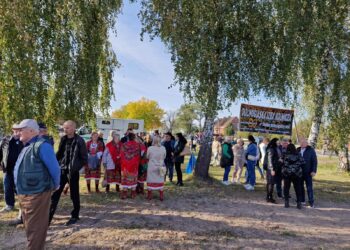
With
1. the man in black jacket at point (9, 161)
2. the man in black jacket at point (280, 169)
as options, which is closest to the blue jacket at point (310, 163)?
the man in black jacket at point (280, 169)

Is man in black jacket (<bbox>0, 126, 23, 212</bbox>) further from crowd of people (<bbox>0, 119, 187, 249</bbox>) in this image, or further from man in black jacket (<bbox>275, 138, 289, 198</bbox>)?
man in black jacket (<bbox>275, 138, 289, 198</bbox>)

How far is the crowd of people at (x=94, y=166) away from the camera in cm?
448

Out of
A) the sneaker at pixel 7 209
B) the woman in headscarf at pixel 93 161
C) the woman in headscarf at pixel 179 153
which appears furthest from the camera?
the woman in headscarf at pixel 179 153

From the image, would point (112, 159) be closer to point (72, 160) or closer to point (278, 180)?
point (72, 160)

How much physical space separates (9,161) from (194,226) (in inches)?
166

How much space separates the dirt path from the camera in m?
5.84

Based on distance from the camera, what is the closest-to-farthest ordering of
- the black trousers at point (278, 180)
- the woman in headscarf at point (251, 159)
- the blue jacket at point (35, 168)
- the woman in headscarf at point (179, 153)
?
the blue jacket at point (35, 168)
the black trousers at point (278, 180)
the woman in headscarf at point (251, 159)
the woman in headscarf at point (179, 153)

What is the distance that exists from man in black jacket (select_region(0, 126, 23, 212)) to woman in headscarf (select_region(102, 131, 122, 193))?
248 cm

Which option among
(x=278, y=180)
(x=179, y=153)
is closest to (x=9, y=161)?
(x=179, y=153)

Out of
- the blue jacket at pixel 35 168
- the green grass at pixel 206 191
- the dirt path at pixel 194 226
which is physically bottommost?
the dirt path at pixel 194 226

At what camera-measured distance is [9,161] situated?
24.1 ft

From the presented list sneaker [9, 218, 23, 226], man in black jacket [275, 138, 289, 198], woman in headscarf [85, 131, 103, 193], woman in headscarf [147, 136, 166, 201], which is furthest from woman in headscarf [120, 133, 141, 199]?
man in black jacket [275, 138, 289, 198]

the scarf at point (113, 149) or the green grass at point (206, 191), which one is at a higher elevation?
the scarf at point (113, 149)

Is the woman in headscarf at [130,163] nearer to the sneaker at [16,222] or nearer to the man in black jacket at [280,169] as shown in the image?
the sneaker at [16,222]
